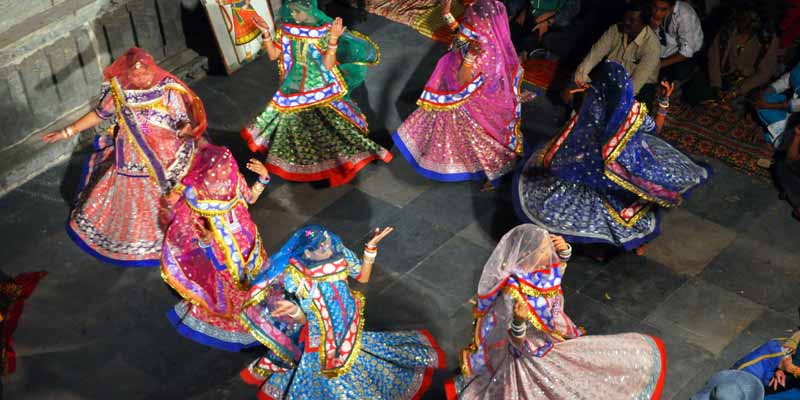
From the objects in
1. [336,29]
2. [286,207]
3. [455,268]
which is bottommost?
[286,207]

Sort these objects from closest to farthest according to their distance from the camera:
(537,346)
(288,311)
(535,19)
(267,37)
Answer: (537,346) → (288,311) → (267,37) → (535,19)

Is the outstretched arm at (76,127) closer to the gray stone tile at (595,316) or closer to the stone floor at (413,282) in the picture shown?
the stone floor at (413,282)

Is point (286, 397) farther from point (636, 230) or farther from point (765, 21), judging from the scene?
point (765, 21)

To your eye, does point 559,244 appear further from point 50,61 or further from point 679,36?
point 50,61

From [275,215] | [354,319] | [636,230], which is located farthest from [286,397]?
[636,230]

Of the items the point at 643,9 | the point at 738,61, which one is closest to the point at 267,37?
the point at 643,9

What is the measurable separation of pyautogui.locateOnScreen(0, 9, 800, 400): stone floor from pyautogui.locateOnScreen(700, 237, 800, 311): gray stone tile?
11mm

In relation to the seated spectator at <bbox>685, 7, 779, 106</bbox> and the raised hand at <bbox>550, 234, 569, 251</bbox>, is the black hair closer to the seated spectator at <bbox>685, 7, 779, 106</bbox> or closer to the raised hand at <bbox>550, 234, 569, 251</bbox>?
the seated spectator at <bbox>685, 7, 779, 106</bbox>

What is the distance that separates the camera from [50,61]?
8.71 m

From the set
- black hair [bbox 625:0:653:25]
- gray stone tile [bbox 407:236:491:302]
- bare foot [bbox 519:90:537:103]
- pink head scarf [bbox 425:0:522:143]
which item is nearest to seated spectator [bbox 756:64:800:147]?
black hair [bbox 625:0:653:25]

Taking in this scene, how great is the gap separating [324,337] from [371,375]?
0.51 m

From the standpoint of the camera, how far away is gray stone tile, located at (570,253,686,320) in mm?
7363

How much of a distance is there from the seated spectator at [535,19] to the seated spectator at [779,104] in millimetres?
2130

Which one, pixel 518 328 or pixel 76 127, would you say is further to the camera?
pixel 76 127
